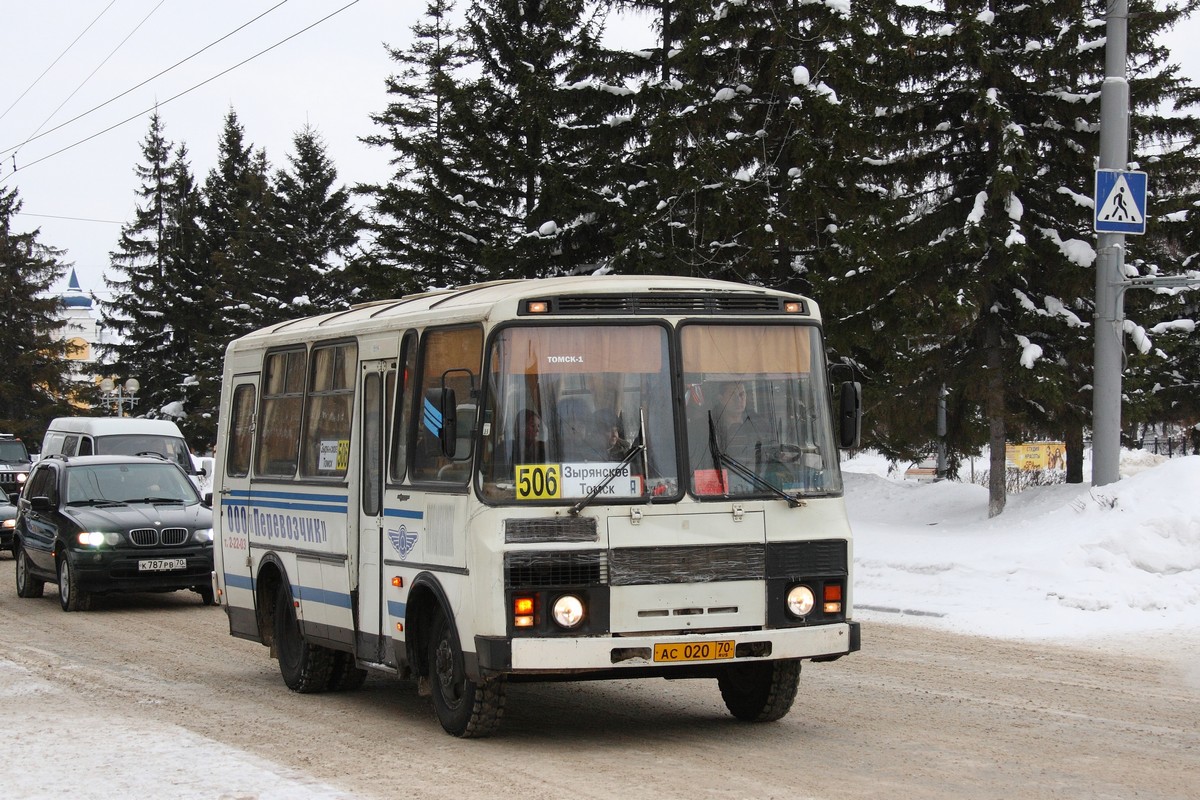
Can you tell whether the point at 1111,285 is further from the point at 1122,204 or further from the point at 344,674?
the point at 344,674

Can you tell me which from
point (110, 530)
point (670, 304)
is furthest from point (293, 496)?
point (110, 530)

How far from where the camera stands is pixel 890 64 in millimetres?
23812

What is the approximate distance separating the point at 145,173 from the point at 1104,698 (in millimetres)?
71988

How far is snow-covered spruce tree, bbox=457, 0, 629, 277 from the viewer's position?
30578 millimetres

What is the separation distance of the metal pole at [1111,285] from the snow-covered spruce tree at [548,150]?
11.1 m

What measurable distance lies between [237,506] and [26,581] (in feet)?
29.7

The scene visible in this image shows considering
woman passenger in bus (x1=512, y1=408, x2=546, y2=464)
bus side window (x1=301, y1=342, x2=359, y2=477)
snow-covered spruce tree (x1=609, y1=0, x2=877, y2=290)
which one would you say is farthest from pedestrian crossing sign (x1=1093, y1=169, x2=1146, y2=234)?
woman passenger in bus (x1=512, y1=408, x2=546, y2=464)

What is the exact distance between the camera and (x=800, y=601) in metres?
9.50

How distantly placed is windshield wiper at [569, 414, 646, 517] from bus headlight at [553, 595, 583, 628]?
490 mm

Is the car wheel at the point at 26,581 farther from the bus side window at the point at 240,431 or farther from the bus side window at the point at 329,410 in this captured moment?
the bus side window at the point at 329,410

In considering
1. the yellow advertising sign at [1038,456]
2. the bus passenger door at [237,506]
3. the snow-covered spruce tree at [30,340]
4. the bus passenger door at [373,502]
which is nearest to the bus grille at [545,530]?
the bus passenger door at [373,502]

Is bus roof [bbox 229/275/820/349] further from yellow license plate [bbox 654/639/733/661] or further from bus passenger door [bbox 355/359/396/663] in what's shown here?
yellow license plate [bbox 654/639/733/661]

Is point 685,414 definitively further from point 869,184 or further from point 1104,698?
point 869,184

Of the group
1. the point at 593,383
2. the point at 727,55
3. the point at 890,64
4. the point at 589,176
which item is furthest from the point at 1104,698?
the point at 589,176
